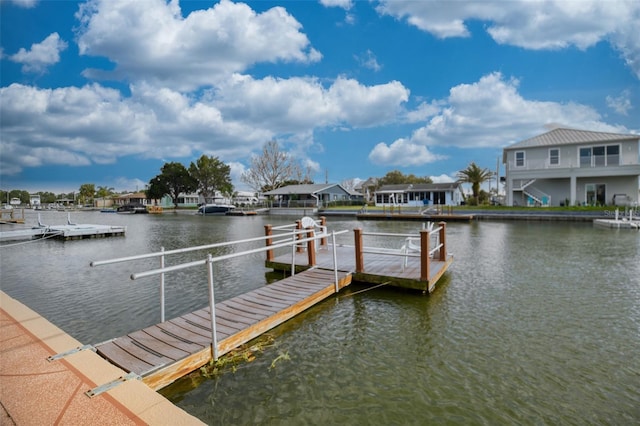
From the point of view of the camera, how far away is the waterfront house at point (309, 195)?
51.0 m

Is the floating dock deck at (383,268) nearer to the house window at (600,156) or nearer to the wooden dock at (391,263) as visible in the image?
the wooden dock at (391,263)

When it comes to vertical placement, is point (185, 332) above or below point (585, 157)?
below

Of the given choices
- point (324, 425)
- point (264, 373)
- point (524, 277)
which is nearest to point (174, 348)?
point (264, 373)

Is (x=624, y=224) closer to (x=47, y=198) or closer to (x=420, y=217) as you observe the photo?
(x=420, y=217)

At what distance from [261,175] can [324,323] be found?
63354mm

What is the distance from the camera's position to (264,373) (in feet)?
14.2

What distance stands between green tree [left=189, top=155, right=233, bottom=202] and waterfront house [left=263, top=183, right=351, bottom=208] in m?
22.8

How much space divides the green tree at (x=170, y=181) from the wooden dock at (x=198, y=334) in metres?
72.7

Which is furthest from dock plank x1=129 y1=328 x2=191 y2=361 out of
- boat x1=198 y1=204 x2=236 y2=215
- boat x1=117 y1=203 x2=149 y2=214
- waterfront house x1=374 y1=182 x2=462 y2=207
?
boat x1=117 y1=203 x2=149 y2=214

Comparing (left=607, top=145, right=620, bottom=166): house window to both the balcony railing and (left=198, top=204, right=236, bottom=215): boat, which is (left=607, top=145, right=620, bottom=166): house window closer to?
the balcony railing

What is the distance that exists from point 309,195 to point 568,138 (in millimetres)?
32947

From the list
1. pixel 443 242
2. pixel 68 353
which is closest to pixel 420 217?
pixel 443 242

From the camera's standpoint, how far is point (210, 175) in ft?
242

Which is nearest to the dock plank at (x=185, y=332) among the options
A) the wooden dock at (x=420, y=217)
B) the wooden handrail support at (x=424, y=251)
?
the wooden handrail support at (x=424, y=251)
